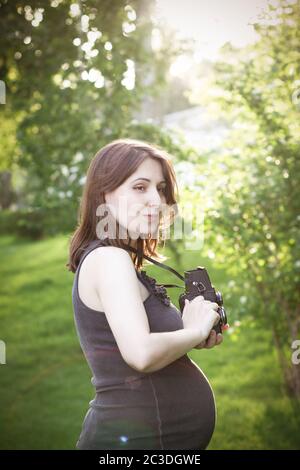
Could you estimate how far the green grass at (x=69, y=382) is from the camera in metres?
3.51

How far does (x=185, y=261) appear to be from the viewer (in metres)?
6.79

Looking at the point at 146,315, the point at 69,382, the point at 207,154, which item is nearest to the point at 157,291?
the point at 146,315

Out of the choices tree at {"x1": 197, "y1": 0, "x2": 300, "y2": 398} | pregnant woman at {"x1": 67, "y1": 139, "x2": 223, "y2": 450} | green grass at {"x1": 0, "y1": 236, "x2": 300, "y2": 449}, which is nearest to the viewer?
pregnant woman at {"x1": 67, "y1": 139, "x2": 223, "y2": 450}

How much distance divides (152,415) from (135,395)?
0.24ft

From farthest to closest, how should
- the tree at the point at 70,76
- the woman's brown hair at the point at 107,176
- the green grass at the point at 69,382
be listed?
the green grass at the point at 69,382
the tree at the point at 70,76
the woman's brown hair at the point at 107,176

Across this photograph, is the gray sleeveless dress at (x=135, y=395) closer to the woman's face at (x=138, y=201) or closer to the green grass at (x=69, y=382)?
the woman's face at (x=138, y=201)

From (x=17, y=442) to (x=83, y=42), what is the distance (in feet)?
9.15

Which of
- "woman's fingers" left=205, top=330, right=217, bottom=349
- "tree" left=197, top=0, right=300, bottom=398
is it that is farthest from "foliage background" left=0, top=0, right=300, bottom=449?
"woman's fingers" left=205, top=330, right=217, bottom=349

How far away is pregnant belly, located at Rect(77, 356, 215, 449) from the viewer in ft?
4.48

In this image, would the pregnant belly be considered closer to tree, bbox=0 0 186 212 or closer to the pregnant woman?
the pregnant woman

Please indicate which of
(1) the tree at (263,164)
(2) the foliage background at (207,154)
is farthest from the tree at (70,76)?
(1) the tree at (263,164)

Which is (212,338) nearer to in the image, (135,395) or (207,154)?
(135,395)

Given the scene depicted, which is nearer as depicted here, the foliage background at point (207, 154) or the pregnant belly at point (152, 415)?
the pregnant belly at point (152, 415)
